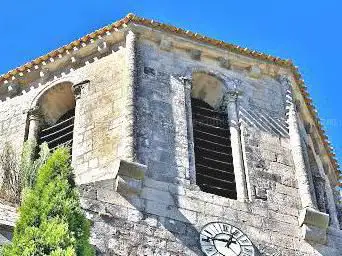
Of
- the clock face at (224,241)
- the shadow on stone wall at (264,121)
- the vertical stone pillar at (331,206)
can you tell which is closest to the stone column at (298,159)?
the shadow on stone wall at (264,121)

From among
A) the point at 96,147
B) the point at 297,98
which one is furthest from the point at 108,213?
the point at 297,98

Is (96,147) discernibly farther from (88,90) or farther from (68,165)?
(68,165)

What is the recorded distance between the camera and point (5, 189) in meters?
13.3

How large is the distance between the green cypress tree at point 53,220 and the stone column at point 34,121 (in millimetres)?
5760

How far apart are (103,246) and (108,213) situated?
679 millimetres

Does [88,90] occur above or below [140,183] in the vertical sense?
above

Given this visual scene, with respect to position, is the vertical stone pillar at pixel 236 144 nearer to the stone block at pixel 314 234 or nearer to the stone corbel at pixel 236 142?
the stone corbel at pixel 236 142

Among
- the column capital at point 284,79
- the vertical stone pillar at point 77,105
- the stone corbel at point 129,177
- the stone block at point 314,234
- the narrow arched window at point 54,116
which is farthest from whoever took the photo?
the column capital at point 284,79

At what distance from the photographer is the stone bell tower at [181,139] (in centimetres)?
1348

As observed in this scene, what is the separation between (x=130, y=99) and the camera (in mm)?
15422

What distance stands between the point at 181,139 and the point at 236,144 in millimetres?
1085

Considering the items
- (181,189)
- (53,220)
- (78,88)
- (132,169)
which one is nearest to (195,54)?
(78,88)

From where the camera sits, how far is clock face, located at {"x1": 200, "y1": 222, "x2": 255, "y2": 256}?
13250 mm

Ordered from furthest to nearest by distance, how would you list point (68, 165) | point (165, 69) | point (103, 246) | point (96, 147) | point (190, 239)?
point (165, 69)
point (96, 147)
point (190, 239)
point (103, 246)
point (68, 165)
